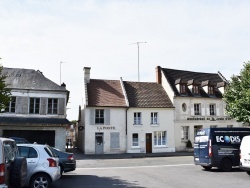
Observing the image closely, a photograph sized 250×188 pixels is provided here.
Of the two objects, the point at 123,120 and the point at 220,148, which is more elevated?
the point at 123,120

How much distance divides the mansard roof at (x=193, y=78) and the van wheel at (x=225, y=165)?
1880 cm

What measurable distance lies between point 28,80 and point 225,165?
20.8m

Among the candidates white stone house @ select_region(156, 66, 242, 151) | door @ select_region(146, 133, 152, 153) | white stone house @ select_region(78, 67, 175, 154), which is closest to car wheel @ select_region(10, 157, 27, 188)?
white stone house @ select_region(78, 67, 175, 154)

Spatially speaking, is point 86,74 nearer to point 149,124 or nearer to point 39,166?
point 149,124

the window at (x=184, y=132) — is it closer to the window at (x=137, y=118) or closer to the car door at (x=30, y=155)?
the window at (x=137, y=118)

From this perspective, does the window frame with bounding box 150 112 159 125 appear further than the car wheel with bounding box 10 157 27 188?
Yes

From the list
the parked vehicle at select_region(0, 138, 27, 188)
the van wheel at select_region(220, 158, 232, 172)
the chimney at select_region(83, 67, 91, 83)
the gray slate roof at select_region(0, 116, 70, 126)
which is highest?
the chimney at select_region(83, 67, 91, 83)

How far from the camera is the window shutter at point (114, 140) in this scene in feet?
99.9

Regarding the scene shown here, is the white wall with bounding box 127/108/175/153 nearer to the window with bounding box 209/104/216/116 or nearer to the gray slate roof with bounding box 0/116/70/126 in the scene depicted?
the window with bounding box 209/104/216/116

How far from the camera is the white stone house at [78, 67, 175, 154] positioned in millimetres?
30312

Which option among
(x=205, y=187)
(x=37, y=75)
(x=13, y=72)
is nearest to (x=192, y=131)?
Result: (x=37, y=75)

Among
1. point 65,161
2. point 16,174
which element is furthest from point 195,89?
point 16,174

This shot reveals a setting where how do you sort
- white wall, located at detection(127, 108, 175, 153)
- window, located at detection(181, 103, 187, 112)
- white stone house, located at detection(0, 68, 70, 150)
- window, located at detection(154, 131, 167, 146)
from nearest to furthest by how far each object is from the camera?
white stone house, located at detection(0, 68, 70, 150) → white wall, located at detection(127, 108, 175, 153) → window, located at detection(154, 131, 167, 146) → window, located at detection(181, 103, 187, 112)

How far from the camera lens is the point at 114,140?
3056 cm
